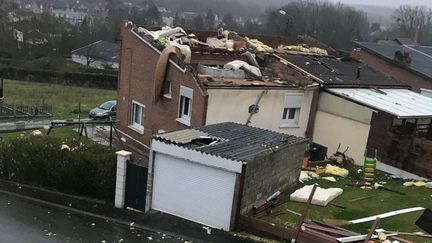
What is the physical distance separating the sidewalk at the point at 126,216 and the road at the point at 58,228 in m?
0.30

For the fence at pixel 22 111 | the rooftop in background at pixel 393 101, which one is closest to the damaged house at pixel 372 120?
the rooftop in background at pixel 393 101

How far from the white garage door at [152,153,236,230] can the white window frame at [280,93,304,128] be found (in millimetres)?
9494

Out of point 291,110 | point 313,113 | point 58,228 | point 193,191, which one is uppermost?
point 291,110

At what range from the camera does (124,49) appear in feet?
86.9

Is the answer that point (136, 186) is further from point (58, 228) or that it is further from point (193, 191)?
point (58, 228)

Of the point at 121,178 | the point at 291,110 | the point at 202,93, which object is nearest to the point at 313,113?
the point at 291,110

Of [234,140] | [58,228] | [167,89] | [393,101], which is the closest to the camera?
[58,228]

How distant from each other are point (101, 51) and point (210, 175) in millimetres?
68261

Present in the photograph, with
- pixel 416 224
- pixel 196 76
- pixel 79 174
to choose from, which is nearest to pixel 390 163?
pixel 416 224

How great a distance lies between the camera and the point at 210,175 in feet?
46.0

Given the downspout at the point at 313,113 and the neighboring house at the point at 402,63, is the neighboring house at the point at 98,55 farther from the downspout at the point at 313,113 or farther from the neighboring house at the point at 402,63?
the downspout at the point at 313,113

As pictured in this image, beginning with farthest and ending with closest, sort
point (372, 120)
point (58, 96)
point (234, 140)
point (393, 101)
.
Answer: point (58, 96)
point (393, 101)
point (372, 120)
point (234, 140)

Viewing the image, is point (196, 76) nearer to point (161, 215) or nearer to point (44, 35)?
point (161, 215)

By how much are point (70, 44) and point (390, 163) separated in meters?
68.1
